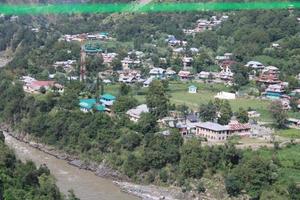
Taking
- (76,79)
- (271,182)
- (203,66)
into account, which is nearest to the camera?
(271,182)

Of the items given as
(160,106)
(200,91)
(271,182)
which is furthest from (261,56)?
(271,182)

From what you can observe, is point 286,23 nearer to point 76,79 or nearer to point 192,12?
point 192,12

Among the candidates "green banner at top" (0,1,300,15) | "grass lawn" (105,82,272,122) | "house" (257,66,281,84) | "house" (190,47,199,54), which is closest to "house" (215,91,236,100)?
"grass lawn" (105,82,272,122)

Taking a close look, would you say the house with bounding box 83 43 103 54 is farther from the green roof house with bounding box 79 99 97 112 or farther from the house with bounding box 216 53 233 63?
the green roof house with bounding box 79 99 97 112

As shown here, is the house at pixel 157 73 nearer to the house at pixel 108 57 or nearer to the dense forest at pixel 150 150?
the house at pixel 108 57

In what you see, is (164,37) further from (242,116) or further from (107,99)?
(242,116)
